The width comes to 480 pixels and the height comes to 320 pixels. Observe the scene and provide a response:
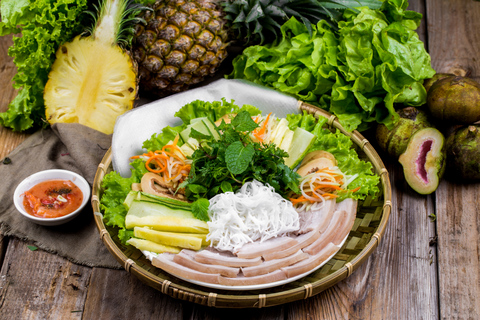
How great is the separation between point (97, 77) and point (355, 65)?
84.5 inches

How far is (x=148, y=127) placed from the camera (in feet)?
10.9

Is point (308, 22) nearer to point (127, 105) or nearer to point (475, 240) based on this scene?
point (127, 105)

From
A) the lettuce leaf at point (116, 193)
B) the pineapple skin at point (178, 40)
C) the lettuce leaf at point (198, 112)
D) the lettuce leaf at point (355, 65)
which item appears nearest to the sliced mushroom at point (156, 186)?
the lettuce leaf at point (116, 193)

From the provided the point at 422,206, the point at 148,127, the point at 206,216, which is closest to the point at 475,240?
the point at 422,206

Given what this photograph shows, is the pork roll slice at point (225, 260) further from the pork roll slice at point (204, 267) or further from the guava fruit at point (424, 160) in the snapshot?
the guava fruit at point (424, 160)

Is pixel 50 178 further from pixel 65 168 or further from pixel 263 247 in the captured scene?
pixel 263 247

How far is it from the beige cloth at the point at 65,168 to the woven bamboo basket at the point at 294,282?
0.36 meters

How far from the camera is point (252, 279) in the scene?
231 cm

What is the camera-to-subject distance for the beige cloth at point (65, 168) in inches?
117

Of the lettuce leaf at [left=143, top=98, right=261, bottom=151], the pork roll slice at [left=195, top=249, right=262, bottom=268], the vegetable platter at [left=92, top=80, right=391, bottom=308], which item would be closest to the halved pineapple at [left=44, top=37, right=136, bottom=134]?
the lettuce leaf at [left=143, top=98, right=261, bottom=151]

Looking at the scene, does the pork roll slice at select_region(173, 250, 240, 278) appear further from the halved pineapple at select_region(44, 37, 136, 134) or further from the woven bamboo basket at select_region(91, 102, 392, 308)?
the halved pineapple at select_region(44, 37, 136, 134)

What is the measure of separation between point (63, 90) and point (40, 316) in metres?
1.91

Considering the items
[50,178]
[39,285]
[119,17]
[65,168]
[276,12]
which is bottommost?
[39,285]

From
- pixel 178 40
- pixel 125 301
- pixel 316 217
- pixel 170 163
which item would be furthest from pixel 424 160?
pixel 125 301
